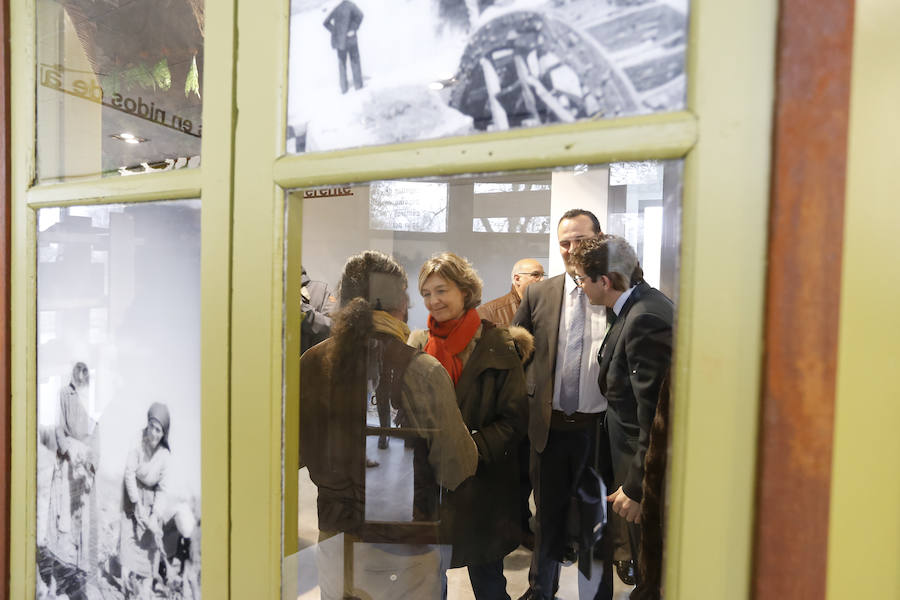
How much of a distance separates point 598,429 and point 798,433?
578mm

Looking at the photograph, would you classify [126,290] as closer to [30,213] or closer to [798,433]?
[30,213]

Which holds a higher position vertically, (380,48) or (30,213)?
(380,48)

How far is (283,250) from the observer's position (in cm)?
62

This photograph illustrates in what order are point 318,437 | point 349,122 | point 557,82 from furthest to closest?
point 318,437, point 349,122, point 557,82

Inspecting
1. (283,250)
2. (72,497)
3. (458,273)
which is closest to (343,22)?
(283,250)

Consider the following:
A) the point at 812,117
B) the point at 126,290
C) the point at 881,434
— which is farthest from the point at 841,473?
the point at 126,290

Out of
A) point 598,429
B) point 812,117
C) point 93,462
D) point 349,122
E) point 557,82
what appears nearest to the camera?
point 812,117

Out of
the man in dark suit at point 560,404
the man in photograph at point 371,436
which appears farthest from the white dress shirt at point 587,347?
the man in photograph at point 371,436

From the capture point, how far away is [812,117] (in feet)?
1.22

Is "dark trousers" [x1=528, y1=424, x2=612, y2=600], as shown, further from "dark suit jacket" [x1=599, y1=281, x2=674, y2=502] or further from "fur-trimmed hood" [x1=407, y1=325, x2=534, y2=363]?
"fur-trimmed hood" [x1=407, y1=325, x2=534, y2=363]

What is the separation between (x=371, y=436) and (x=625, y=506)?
46 centimetres

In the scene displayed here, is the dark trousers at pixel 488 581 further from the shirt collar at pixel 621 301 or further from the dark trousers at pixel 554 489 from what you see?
the shirt collar at pixel 621 301

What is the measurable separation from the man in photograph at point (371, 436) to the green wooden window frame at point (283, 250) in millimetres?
97

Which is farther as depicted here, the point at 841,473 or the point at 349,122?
the point at 349,122
